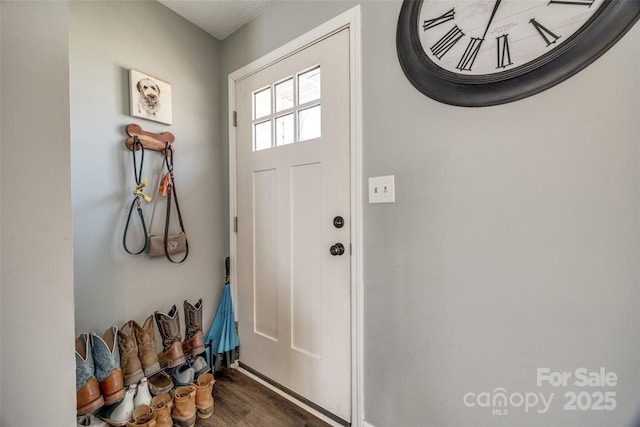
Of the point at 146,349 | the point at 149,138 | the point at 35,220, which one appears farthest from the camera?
the point at 149,138

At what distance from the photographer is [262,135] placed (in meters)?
1.57

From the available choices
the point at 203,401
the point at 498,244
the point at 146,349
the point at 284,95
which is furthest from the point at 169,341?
the point at 498,244

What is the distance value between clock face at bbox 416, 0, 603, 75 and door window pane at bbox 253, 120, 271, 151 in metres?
0.92

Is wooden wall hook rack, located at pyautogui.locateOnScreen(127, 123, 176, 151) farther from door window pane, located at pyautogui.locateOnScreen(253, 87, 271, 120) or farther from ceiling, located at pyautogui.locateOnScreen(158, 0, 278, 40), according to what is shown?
ceiling, located at pyautogui.locateOnScreen(158, 0, 278, 40)

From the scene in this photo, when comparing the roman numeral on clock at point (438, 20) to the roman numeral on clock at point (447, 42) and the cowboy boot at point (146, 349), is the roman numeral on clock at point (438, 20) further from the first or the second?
the cowboy boot at point (146, 349)

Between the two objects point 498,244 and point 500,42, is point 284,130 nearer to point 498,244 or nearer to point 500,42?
point 500,42

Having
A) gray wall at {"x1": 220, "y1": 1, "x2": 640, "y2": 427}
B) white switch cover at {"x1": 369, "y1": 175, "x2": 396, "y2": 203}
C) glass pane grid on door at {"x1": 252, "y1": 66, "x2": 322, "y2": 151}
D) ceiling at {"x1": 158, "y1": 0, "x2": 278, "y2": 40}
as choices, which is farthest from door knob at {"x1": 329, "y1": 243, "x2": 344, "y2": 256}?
ceiling at {"x1": 158, "y1": 0, "x2": 278, "y2": 40}

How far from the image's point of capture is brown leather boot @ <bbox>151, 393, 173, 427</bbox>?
1167 millimetres

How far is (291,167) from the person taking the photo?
4.61 ft

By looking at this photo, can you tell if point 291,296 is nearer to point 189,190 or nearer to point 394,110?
point 189,190

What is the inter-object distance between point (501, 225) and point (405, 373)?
710 mm

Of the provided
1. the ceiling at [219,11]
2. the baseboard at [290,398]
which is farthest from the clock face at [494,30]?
the baseboard at [290,398]

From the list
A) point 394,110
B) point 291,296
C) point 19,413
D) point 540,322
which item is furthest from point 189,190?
point 540,322

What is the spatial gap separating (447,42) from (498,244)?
2.45 ft
